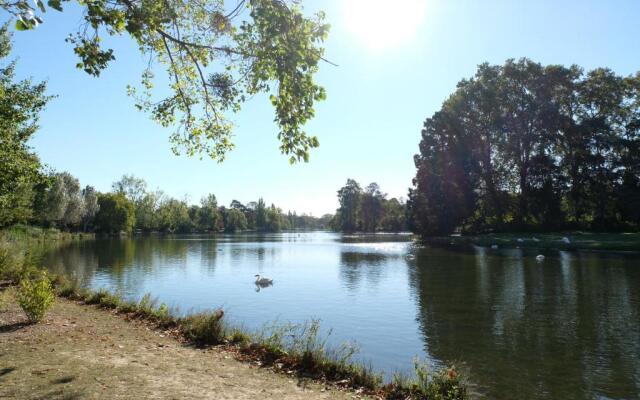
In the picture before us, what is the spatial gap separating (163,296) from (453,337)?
14822 mm

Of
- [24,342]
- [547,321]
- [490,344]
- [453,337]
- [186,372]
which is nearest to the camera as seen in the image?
[186,372]

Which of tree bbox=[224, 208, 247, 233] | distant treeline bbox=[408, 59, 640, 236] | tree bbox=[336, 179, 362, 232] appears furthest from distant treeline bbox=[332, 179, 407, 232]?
distant treeline bbox=[408, 59, 640, 236]

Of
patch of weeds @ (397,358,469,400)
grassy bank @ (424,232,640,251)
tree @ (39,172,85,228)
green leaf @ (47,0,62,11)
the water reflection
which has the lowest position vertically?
the water reflection

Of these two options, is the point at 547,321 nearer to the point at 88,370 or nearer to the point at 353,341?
the point at 353,341

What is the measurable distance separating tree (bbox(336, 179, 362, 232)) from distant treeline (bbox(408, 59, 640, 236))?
84.4 meters

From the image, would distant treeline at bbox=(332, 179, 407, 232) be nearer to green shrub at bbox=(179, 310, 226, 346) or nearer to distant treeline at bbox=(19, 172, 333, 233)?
distant treeline at bbox=(19, 172, 333, 233)

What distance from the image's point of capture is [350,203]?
15325 centimetres

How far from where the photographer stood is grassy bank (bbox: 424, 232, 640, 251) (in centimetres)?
4169

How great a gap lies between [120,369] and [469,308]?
14.3 meters

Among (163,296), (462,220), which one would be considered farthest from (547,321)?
(462,220)

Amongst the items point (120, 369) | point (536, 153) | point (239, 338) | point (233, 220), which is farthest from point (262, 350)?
point (233, 220)

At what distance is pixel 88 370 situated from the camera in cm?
760

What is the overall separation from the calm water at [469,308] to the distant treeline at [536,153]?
75.3 feet

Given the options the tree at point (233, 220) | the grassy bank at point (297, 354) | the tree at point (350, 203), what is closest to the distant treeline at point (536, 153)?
the grassy bank at point (297, 354)
